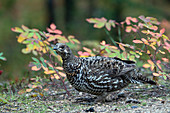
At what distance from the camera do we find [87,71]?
211 inches

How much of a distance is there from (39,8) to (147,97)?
28.9 meters

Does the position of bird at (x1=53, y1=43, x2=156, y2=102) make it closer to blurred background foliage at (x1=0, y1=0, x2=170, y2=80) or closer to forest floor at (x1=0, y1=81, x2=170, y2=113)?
forest floor at (x1=0, y1=81, x2=170, y2=113)

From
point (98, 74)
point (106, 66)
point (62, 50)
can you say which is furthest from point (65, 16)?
point (98, 74)

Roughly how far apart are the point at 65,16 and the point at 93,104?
17047mm

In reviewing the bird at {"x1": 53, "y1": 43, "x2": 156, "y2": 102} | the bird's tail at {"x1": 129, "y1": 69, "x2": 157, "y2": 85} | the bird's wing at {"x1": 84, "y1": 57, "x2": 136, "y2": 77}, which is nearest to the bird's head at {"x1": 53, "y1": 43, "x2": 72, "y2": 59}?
the bird at {"x1": 53, "y1": 43, "x2": 156, "y2": 102}

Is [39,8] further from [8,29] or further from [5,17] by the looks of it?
[8,29]

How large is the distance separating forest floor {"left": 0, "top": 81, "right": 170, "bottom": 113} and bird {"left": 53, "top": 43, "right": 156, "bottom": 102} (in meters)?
0.33

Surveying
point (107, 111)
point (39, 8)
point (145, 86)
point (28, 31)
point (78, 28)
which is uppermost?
point (39, 8)

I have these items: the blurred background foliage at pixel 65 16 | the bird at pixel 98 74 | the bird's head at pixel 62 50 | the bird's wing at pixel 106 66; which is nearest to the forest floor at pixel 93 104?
the bird at pixel 98 74

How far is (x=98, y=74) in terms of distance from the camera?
5352 millimetres

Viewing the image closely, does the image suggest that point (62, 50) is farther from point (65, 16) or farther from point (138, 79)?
point (65, 16)

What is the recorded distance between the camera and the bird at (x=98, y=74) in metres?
5.30

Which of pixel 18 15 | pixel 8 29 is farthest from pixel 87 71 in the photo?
pixel 18 15

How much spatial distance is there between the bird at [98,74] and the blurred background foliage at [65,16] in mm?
2529
